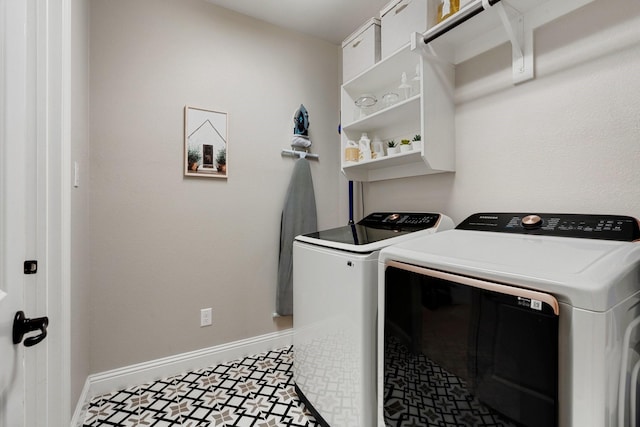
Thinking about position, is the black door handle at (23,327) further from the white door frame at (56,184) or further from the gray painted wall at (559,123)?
the gray painted wall at (559,123)

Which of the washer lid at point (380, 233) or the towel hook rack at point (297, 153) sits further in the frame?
the towel hook rack at point (297, 153)

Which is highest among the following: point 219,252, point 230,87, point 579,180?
point 230,87

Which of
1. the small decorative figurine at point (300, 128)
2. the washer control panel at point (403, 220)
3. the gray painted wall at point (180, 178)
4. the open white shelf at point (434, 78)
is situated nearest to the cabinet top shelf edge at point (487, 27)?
the open white shelf at point (434, 78)

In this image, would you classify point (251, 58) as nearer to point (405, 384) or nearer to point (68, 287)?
point (68, 287)

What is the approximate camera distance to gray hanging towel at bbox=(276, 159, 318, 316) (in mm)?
2252

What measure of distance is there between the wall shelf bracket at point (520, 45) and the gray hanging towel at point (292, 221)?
1.49m

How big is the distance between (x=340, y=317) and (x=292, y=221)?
3.76 feet

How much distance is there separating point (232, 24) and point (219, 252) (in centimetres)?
167

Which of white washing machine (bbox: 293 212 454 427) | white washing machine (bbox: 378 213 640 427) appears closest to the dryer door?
white washing machine (bbox: 378 213 640 427)

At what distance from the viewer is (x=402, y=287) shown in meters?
1.03

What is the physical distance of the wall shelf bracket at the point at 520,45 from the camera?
1.30 m

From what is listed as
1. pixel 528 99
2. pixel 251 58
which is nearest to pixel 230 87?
pixel 251 58

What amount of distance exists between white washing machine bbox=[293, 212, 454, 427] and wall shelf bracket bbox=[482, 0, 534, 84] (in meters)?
0.75

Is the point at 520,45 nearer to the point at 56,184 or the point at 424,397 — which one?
the point at 424,397
